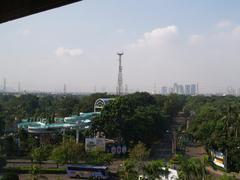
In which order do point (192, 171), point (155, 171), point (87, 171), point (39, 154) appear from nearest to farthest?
point (192, 171) < point (155, 171) < point (87, 171) < point (39, 154)

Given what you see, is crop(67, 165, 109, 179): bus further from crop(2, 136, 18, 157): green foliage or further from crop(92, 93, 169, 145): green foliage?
crop(92, 93, 169, 145): green foliage

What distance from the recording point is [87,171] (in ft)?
66.9

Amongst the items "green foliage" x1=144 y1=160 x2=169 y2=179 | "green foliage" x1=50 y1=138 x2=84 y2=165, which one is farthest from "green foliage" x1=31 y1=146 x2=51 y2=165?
"green foliage" x1=144 y1=160 x2=169 y2=179

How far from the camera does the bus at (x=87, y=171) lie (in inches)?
794

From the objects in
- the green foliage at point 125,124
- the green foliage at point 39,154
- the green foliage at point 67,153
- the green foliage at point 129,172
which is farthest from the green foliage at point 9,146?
the green foliage at point 129,172

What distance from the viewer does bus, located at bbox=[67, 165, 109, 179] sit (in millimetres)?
20172

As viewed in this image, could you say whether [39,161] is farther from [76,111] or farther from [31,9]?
[76,111]

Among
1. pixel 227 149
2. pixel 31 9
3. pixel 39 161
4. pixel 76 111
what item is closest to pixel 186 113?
pixel 76 111

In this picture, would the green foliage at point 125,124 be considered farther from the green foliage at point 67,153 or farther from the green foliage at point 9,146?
the green foliage at point 67,153

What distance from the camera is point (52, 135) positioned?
102ft

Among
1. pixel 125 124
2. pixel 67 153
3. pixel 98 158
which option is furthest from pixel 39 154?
pixel 125 124

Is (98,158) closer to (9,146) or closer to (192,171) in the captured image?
(9,146)

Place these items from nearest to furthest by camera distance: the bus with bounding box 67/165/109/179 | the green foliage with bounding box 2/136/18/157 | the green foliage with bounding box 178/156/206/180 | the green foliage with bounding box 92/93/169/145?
1. the green foliage with bounding box 178/156/206/180
2. the bus with bounding box 67/165/109/179
3. the green foliage with bounding box 2/136/18/157
4. the green foliage with bounding box 92/93/169/145

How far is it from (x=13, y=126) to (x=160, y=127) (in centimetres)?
1583
